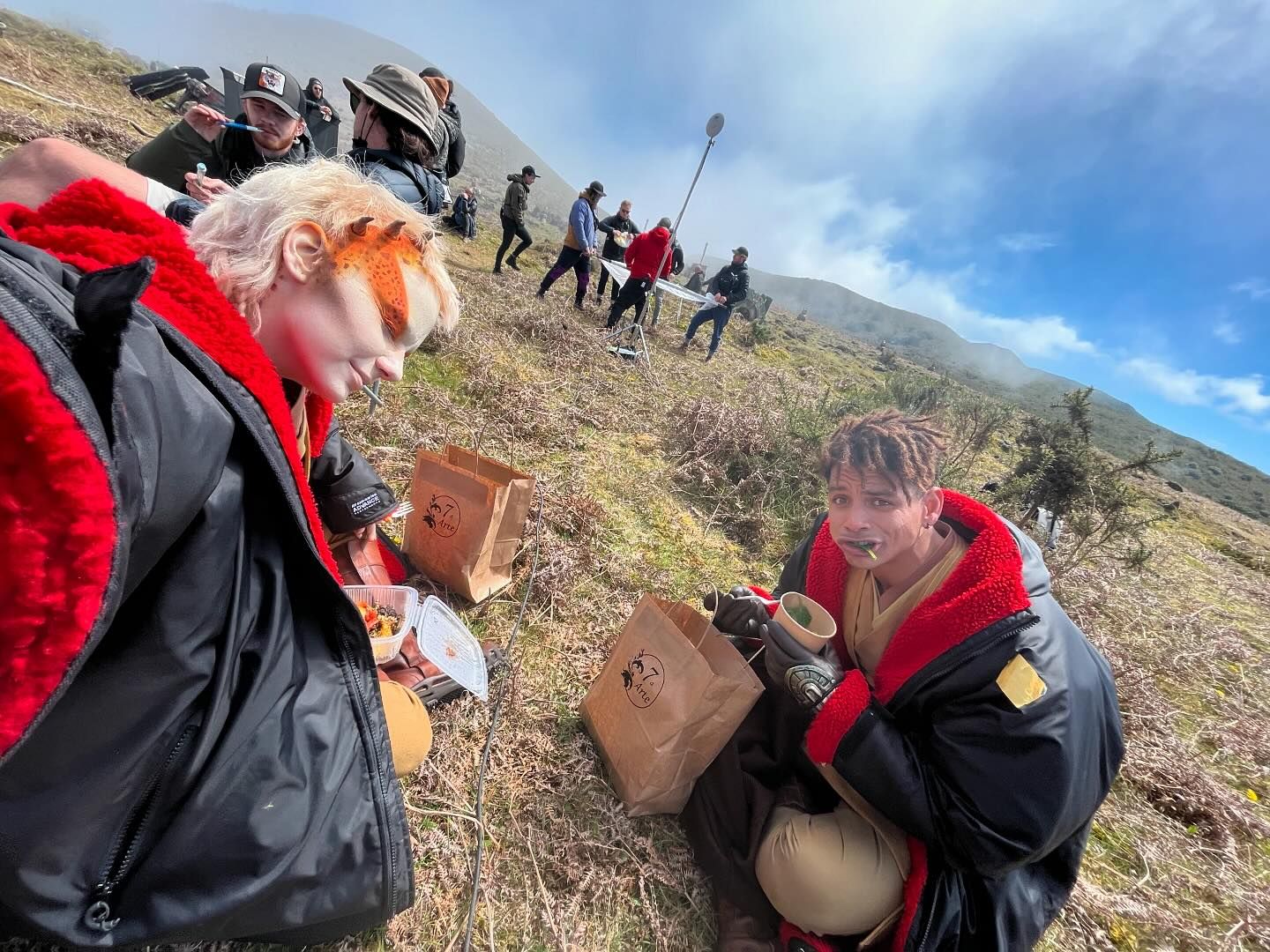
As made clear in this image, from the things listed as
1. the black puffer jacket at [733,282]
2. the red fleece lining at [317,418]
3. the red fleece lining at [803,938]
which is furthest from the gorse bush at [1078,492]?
A: the red fleece lining at [317,418]

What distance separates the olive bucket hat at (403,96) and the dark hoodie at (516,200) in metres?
7.15

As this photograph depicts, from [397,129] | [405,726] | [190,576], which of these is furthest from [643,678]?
[397,129]

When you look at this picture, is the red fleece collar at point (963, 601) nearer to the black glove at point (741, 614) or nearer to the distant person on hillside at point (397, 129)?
the black glove at point (741, 614)

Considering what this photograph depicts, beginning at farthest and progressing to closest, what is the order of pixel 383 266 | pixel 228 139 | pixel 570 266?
1. pixel 570 266
2. pixel 228 139
3. pixel 383 266

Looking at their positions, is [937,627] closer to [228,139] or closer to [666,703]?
[666,703]

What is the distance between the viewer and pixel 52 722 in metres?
0.81

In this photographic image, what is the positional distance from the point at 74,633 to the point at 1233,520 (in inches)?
1054

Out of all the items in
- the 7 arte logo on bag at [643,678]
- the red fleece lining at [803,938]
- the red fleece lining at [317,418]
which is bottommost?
the red fleece lining at [803,938]

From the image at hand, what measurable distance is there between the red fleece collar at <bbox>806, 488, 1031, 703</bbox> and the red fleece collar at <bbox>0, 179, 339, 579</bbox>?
1.91 m

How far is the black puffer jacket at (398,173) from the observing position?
2.82 m

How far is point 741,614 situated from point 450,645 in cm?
124

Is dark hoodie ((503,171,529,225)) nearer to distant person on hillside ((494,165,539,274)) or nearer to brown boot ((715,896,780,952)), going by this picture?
distant person on hillside ((494,165,539,274))

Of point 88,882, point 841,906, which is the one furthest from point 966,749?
point 88,882

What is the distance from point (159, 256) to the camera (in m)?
0.92
